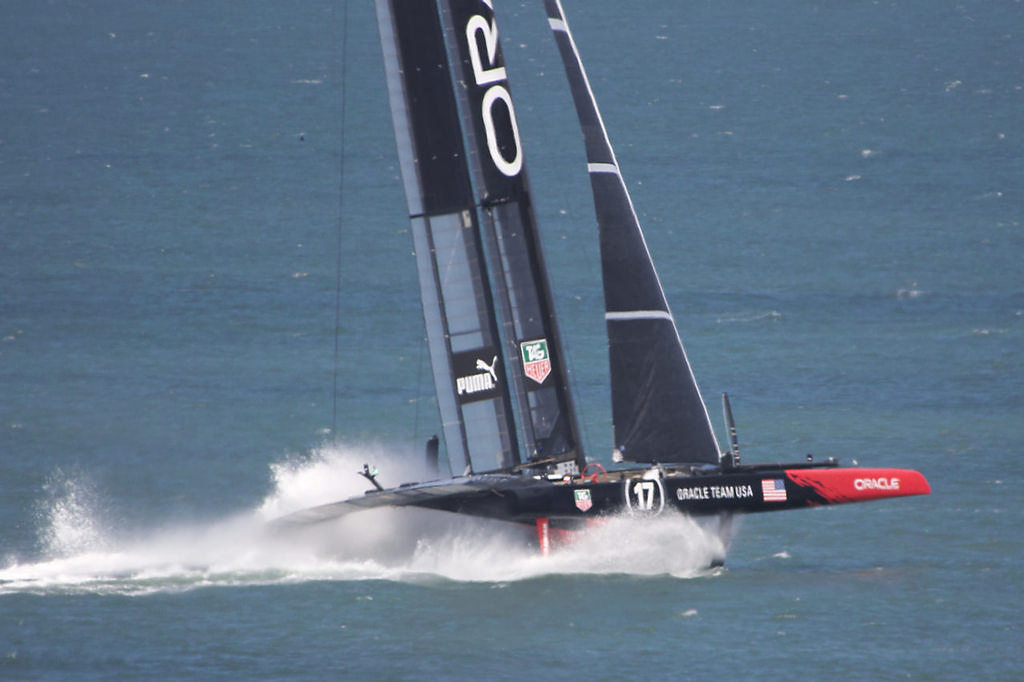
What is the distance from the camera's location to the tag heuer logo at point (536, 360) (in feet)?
88.1

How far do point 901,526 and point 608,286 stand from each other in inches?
313

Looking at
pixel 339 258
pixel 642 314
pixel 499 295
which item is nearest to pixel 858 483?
pixel 642 314

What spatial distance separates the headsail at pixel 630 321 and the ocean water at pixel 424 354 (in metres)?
1.86

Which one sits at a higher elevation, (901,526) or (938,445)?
(938,445)

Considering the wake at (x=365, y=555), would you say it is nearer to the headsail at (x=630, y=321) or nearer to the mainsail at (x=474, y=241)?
the mainsail at (x=474, y=241)

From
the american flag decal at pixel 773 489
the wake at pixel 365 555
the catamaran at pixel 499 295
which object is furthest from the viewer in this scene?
the catamaran at pixel 499 295

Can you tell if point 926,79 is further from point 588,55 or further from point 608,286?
point 608,286

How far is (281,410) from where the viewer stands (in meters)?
42.2

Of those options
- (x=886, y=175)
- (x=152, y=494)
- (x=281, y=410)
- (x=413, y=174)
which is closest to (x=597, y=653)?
(x=413, y=174)

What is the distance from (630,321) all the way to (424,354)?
70.2 ft

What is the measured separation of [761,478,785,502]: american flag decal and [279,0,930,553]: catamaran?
1.29 m

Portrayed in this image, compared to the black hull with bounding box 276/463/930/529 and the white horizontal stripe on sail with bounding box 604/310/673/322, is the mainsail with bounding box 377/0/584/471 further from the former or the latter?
the white horizontal stripe on sail with bounding box 604/310/673/322

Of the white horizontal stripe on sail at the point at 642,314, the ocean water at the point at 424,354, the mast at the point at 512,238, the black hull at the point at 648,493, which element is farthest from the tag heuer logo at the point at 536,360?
the ocean water at the point at 424,354

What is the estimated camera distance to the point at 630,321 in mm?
26609
